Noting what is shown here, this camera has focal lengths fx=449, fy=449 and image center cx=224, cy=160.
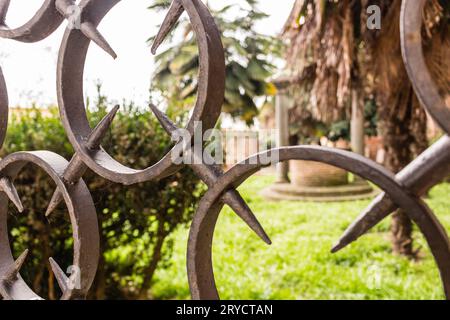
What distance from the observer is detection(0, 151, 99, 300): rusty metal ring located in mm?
634

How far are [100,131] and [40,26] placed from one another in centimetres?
22

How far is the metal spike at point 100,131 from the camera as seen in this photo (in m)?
0.62

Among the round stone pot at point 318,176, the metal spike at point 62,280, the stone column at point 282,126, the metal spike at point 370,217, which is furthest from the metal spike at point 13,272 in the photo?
the stone column at point 282,126

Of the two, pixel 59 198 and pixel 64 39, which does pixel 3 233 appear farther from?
pixel 64 39

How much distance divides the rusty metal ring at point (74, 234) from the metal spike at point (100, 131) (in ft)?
0.22

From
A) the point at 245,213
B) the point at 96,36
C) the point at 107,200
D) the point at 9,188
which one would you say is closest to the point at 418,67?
the point at 245,213

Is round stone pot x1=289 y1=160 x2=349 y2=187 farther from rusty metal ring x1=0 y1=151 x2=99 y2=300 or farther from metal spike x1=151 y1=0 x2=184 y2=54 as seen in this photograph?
metal spike x1=151 y1=0 x2=184 y2=54

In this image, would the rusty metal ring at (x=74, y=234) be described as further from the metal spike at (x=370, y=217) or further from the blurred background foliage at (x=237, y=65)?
the blurred background foliage at (x=237, y=65)

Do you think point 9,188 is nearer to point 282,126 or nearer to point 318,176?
point 318,176
